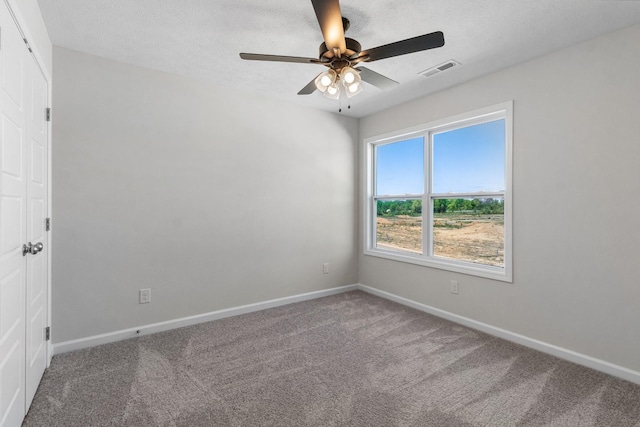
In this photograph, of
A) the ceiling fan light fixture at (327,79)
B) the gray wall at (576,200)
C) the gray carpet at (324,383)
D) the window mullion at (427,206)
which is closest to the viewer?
the gray carpet at (324,383)

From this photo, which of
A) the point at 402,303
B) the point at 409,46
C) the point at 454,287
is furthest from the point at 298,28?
the point at 402,303

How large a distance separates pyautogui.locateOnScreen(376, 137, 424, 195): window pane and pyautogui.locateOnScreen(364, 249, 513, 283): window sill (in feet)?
2.67

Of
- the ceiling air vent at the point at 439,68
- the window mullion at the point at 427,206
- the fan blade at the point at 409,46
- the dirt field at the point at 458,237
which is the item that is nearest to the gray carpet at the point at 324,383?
the dirt field at the point at 458,237

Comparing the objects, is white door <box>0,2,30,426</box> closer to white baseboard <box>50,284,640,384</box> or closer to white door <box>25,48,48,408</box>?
white door <box>25,48,48,408</box>

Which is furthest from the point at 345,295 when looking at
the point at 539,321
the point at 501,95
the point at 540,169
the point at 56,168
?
the point at 56,168

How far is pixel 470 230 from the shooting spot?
10.7 ft

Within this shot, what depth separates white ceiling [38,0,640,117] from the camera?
1963 mm

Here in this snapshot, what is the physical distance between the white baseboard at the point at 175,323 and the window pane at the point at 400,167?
1606mm

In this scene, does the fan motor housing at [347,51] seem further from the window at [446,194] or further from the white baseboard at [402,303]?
the white baseboard at [402,303]

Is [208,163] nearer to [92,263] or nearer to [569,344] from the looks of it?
[92,263]

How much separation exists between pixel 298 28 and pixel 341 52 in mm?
532

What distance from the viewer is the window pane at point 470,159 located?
3.02 metres

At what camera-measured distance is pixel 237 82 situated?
123 inches

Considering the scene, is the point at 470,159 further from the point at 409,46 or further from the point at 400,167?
the point at 409,46
